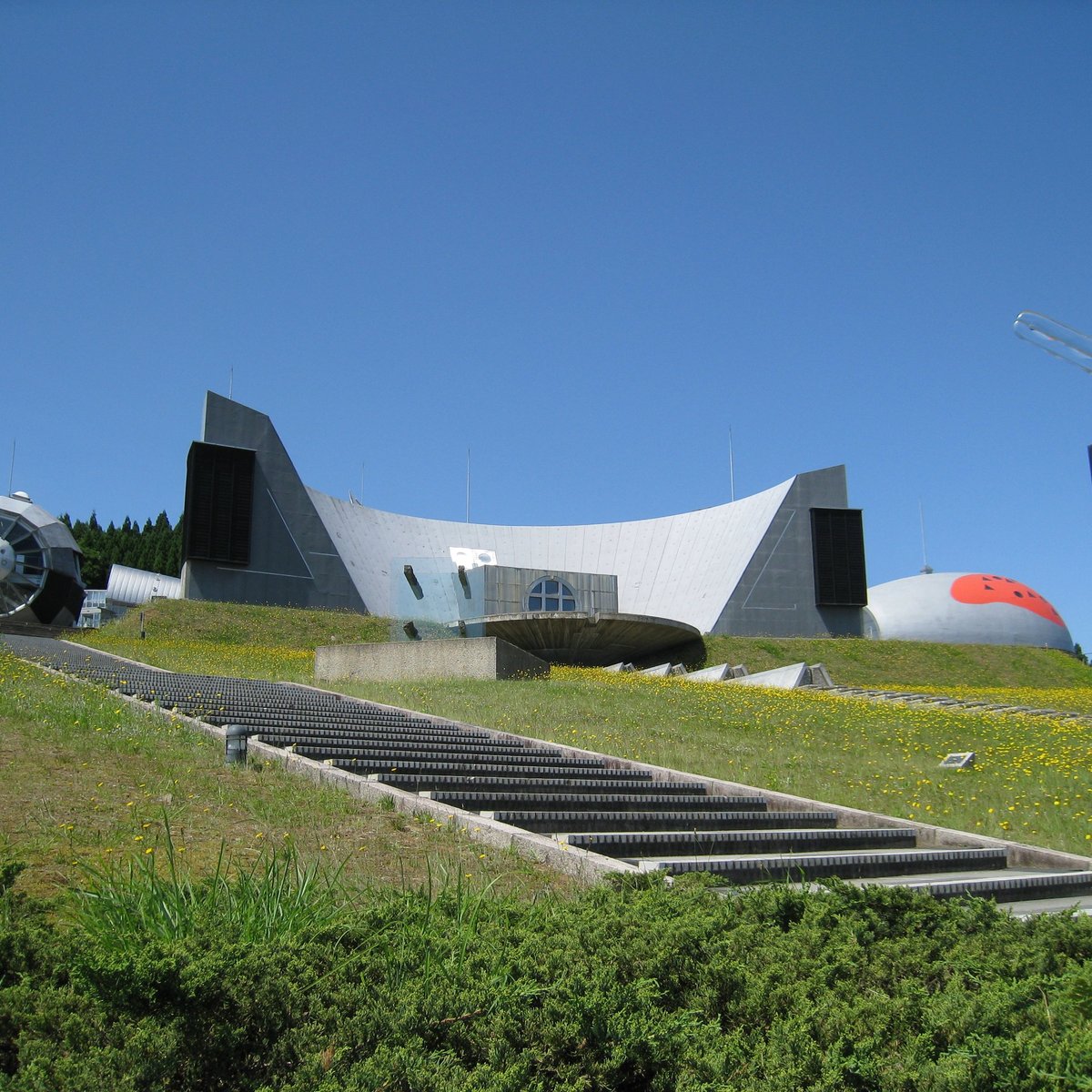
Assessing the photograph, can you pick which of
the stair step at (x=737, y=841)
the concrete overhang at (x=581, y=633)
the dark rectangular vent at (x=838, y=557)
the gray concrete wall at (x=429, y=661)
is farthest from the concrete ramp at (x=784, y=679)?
the dark rectangular vent at (x=838, y=557)

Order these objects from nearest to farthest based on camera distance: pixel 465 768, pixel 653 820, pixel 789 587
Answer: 1. pixel 653 820
2. pixel 465 768
3. pixel 789 587

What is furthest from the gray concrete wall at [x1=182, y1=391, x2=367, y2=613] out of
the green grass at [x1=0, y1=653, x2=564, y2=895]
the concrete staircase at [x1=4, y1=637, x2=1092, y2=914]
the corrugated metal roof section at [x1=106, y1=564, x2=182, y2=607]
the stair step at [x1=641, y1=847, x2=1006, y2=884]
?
the stair step at [x1=641, y1=847, x2=1006, y2=884]

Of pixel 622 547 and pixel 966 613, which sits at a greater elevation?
pixel 622 547

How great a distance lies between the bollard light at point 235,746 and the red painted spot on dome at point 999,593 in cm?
4289

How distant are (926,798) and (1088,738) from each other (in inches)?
259

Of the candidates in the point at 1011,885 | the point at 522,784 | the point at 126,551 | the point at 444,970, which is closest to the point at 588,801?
the point at 522,784

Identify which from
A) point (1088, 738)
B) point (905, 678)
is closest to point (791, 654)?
point (905, 678)

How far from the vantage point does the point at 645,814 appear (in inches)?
283

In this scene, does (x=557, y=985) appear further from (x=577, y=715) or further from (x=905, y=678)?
(x=905, y=678)

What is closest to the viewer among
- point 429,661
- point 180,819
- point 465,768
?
point 180,819

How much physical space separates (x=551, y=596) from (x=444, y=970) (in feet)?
93.5

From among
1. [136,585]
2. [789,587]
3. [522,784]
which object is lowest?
[522,784]

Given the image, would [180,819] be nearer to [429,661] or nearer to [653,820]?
[653,820]

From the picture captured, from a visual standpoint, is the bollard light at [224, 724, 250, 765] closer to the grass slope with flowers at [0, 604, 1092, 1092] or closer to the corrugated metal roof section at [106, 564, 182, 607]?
the grass slope with flowers at [0, 604, 1092, 1092]
